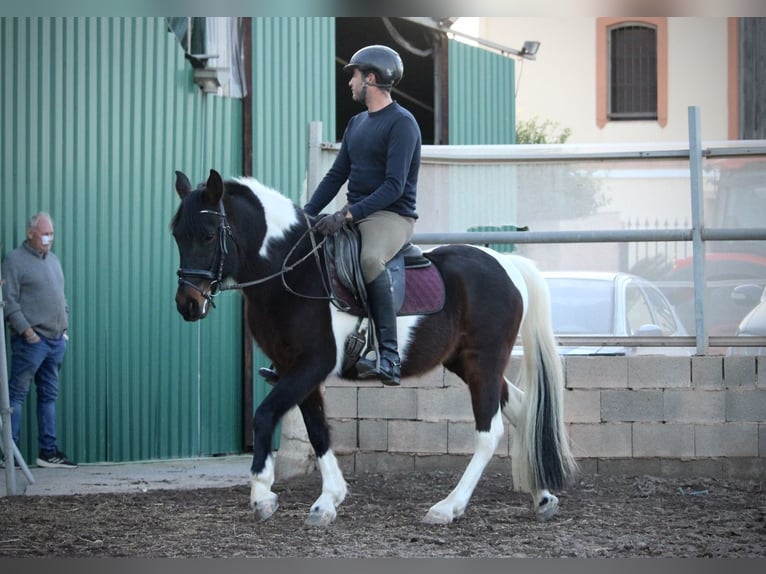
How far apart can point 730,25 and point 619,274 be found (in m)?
17.6

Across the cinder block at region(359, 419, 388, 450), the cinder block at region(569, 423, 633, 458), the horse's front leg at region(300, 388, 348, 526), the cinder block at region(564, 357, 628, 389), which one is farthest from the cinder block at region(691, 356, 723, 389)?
the horse's front leg at region(300, 388, 348, 526)

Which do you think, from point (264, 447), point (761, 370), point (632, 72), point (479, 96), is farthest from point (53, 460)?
point (632, 72)

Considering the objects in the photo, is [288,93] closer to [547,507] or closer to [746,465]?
[746,465]

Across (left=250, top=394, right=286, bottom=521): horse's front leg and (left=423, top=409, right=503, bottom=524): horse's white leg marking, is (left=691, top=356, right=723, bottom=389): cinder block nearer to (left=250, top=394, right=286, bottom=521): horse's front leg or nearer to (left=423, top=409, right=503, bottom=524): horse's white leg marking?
(left=423, top=409, right=503, bottom=524): horse's white leg marking

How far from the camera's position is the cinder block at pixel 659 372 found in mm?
8805

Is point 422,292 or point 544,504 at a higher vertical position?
point 422,292

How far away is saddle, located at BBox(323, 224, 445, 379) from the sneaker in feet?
12.2

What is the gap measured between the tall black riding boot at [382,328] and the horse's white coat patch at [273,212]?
0.63 m

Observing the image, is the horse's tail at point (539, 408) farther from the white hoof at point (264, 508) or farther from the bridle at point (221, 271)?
the white hoof at point (264, 508)

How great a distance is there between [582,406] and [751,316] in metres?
1.51

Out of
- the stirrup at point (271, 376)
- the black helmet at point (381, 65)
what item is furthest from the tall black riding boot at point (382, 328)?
the black helmet at point (381, 65)

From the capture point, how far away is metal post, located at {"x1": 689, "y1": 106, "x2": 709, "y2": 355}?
8.93 m

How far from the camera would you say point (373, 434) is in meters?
8.90

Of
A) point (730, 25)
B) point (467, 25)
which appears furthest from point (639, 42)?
point (467, 25)
